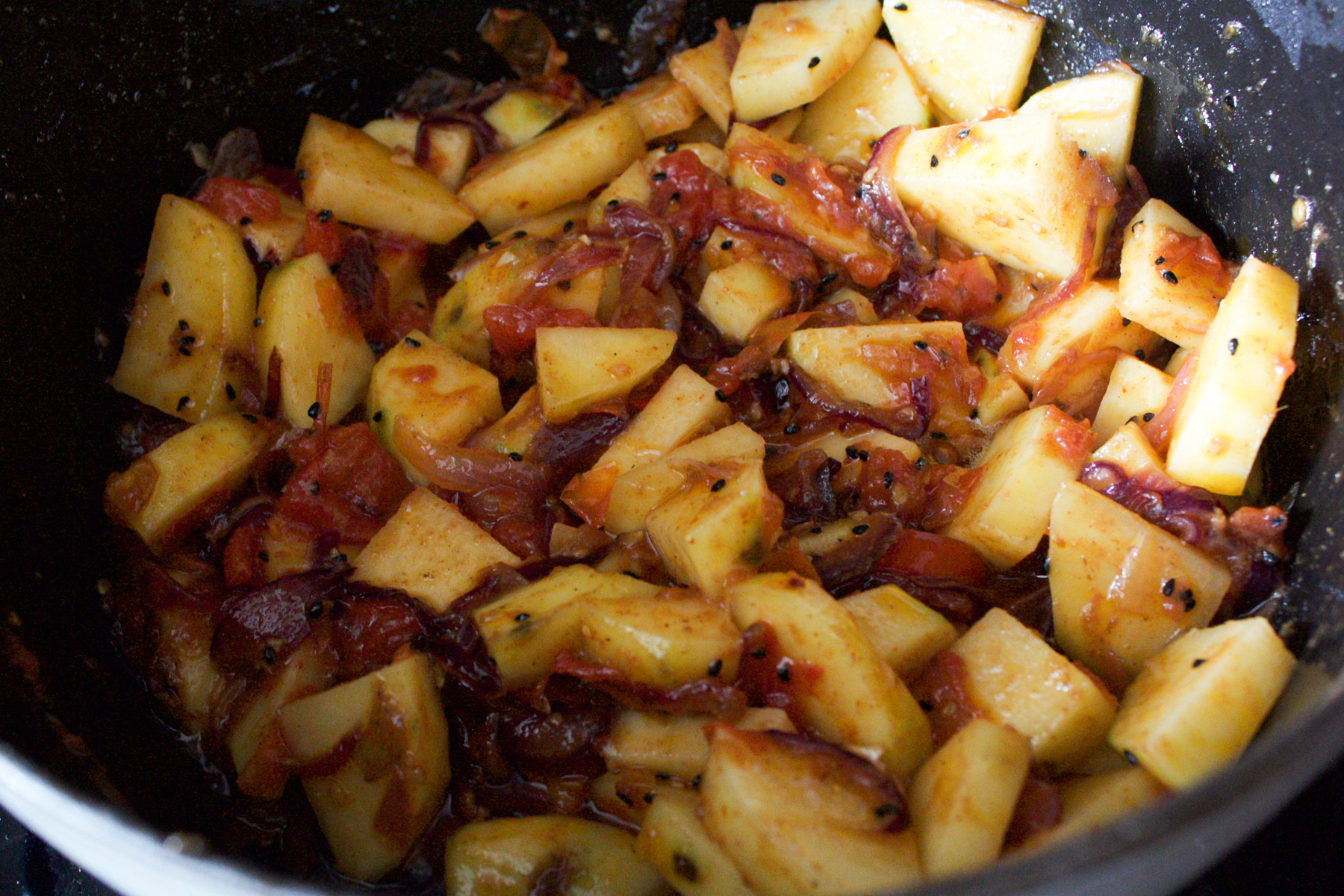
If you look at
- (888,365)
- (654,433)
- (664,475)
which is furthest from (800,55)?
(664,475)

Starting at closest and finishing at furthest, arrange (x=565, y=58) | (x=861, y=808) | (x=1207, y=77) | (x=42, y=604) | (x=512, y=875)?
(x=861, y=808) → (x=512, y=875) → (x=42, y=604) → (x=1207, y=77) → (x=565, y=58)

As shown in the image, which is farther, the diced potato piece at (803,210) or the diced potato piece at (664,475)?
the diced potato piece at (803,210)

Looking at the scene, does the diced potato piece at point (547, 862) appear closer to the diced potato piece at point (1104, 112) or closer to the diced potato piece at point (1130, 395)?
the diced potato piece at point (1130, 395)

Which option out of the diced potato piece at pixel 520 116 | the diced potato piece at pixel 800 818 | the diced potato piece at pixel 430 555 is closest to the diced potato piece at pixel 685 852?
the diced potato piece at pixel 800 818

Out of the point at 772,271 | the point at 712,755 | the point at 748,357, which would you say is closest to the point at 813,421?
the point at 748,357

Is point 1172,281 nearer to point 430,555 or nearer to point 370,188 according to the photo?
point 430,555

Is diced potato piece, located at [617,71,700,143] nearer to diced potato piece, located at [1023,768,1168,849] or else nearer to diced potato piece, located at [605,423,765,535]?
diced potato piece, located at [605,423,765,535]

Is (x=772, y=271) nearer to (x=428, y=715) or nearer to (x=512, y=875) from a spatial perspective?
(x=428, y=715)

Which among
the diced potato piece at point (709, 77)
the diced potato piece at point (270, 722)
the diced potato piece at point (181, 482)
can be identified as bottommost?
the diced potato piece at point (270, 722)
